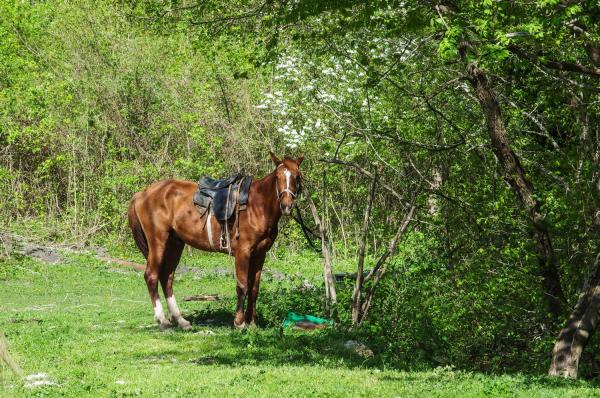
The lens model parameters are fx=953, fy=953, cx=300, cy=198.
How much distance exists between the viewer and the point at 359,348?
12.6 meters

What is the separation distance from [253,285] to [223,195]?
1495 mm

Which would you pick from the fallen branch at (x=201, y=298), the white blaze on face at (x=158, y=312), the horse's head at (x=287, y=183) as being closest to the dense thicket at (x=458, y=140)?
the horse's head at (x=287, y=183)

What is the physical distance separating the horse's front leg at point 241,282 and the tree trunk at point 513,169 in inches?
172

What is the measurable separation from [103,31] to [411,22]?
20.8 meters

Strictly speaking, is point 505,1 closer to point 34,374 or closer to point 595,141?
point 595,141

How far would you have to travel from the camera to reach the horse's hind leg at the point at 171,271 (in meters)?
14.9

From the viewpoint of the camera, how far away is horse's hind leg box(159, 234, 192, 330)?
1491cm

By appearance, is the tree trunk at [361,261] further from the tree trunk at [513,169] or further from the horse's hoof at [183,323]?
the tree trunk at [513,169]

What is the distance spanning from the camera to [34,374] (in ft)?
32.7

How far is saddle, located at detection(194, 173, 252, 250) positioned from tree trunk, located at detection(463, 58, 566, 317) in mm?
4309

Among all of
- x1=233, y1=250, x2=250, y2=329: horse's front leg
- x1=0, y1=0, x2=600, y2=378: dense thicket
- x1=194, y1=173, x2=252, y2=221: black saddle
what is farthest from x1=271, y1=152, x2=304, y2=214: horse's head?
x1=233, y1=250, x2=250, y2=329: horse's front leg

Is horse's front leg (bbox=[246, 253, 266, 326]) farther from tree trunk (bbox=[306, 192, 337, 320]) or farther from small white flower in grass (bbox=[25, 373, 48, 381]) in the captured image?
small white flower in grass (bbox=[25, 373, 48, 381])

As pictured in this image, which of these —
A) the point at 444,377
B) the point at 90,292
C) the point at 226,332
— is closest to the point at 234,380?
the point at 444,377

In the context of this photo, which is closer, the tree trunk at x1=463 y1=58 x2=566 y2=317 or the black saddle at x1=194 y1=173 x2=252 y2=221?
the tree trunk at x1=463 y1=58 x2=566 y2=317
